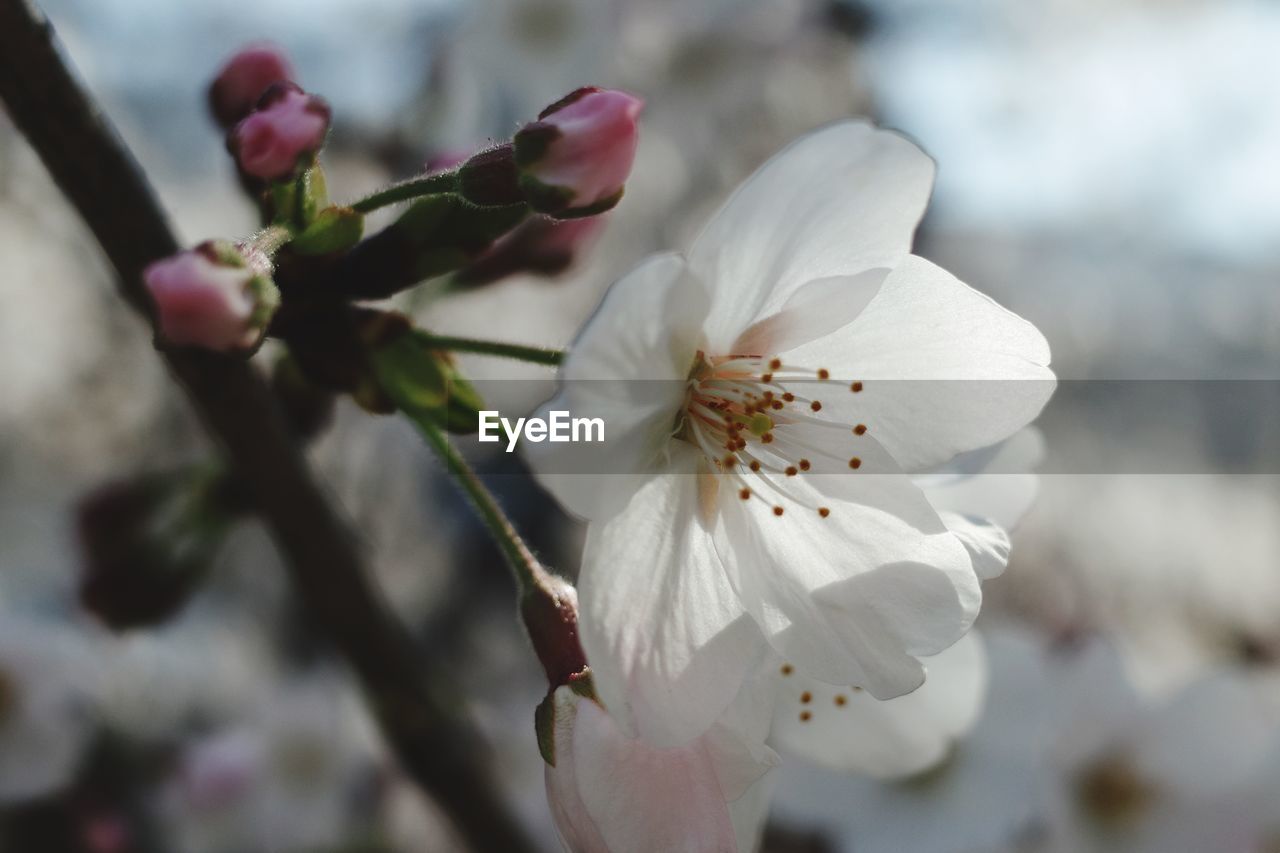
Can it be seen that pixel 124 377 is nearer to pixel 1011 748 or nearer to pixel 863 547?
pixel 1011 748

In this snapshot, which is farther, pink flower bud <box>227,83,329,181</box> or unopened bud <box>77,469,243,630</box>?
unopened bud <box>77,469,243,630</box>

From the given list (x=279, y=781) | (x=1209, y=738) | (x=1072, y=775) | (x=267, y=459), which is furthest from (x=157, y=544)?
(x=1209, y=738)

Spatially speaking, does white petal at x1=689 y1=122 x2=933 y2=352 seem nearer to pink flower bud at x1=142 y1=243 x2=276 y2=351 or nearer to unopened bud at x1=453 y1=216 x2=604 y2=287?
pink flower bud at x1=142 y1=243 x2=276 y2=351

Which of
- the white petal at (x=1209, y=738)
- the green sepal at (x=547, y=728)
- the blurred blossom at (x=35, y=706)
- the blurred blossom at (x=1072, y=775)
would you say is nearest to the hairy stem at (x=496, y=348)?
the green sepal at (x=547, y=728)

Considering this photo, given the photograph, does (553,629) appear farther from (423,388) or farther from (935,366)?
(935,366)

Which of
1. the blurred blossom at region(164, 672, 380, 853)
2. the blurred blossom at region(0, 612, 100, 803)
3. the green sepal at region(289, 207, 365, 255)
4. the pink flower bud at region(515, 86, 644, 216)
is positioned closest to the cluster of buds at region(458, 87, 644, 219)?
the pink flower bud at region(515, 86, 644, 216)

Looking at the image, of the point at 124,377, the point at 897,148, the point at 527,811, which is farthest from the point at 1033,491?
the point at 124,377
